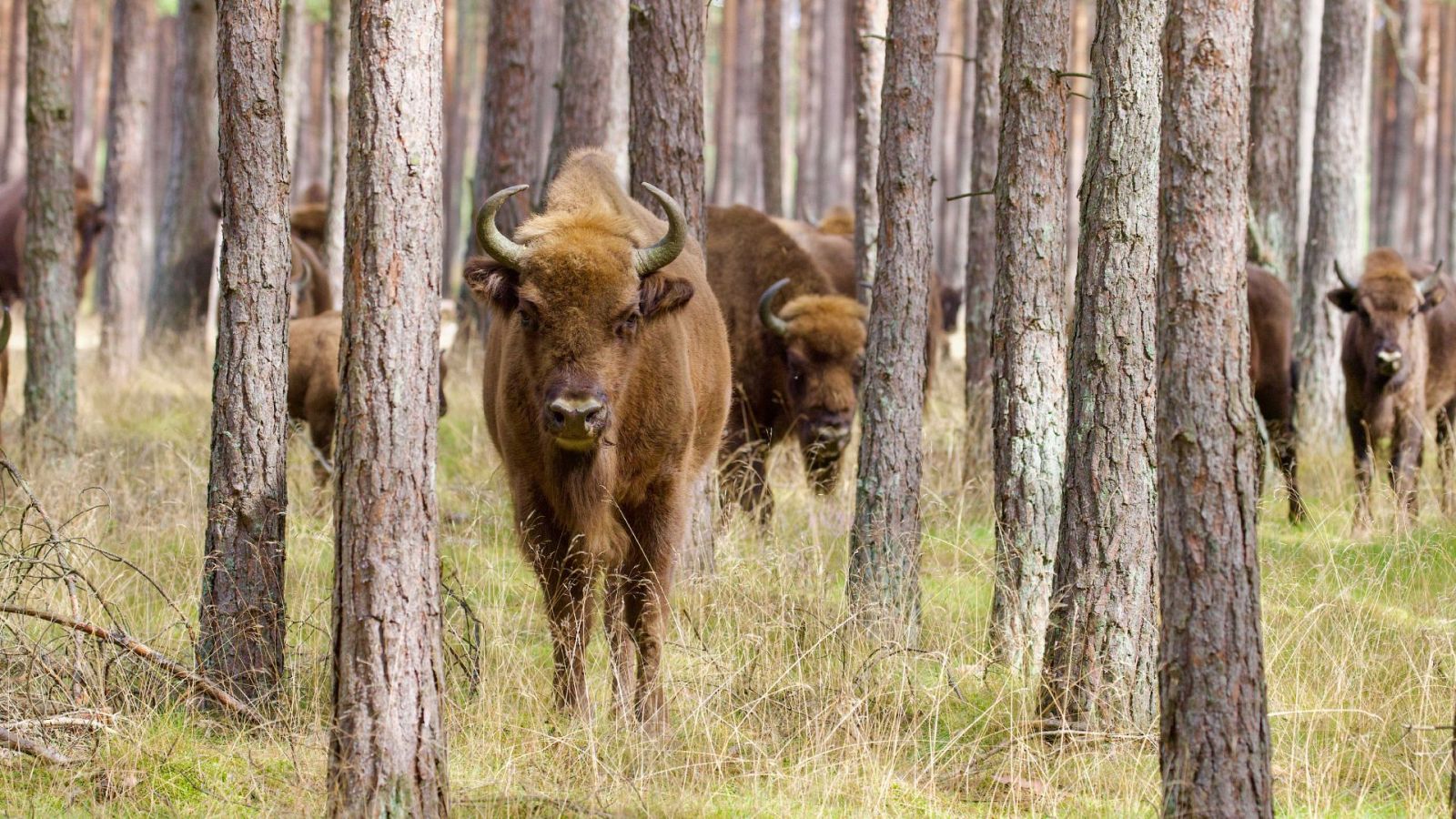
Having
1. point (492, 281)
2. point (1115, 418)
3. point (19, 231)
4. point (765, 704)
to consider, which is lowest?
point (765, 704)

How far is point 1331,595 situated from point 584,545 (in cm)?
361

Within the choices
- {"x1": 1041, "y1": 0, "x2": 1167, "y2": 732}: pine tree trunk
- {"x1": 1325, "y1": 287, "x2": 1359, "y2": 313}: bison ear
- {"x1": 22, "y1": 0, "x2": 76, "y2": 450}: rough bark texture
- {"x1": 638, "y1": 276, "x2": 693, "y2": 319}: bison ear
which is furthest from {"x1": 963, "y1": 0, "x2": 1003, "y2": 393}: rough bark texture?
{"x1": 22, "y1": 0, "x2": 76, "y2": 450}: rough bark texture

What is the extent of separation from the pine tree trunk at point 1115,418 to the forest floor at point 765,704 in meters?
0.28

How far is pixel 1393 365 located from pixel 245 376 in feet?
25.2

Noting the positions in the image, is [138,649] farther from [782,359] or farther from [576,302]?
[782,359]

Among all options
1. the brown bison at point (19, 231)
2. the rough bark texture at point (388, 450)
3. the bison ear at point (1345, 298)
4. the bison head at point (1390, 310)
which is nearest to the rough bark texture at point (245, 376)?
the rough bark texture at point (388, 450)

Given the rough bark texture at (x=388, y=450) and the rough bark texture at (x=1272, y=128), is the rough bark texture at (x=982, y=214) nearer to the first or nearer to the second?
the rough bark texture at (x=1272, y=128)

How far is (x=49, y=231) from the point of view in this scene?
917 cm

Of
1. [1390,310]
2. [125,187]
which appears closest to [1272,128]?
[1390,310]

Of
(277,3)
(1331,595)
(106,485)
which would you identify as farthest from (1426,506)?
(106,485)

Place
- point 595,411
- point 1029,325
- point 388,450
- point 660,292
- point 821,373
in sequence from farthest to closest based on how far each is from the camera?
point 821,373
point 1029,325
point 660,292
point 595,411
point 388,450

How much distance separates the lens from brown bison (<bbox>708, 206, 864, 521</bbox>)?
936 cm

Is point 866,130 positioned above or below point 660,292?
above

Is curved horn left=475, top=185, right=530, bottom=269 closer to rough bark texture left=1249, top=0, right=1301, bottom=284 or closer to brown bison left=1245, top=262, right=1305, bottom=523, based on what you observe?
brown bison left=1245, top=262, right=1305, bottom=523
